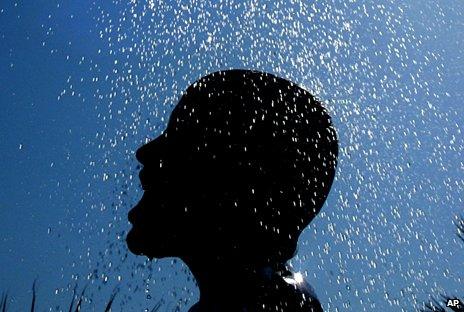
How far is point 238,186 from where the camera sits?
2574 mm

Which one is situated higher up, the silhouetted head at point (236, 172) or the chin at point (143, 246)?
the silhouetted head at point (236, 172)

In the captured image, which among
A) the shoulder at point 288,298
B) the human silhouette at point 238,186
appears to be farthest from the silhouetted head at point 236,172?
the shoulder at point 288,298

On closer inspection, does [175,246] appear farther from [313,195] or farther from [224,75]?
[224,75]

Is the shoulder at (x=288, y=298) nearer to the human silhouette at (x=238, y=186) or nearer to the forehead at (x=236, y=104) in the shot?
the human silhouette at (x=238, y=186)

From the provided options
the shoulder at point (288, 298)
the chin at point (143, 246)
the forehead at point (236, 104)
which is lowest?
the shoulder at point (288, 298)

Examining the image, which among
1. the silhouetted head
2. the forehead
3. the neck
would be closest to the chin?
the silhouetted head

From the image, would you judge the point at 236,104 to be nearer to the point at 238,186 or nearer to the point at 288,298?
the point at 238,186

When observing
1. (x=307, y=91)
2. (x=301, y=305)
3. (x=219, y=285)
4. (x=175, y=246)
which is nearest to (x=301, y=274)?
(x=301, y=305)

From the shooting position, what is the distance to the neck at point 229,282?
2494 millimetres

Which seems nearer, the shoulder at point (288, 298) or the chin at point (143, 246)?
the shoulder at point (288, 298)

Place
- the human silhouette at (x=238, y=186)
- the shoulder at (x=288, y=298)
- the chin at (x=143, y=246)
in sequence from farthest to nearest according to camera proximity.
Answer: the chin at (x=143, y=246) → the human silhouette at (x=238, y=186) → the shoulder at (x=288, y=298)

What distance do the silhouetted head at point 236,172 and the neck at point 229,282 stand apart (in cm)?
5

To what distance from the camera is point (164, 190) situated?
9.12 ft

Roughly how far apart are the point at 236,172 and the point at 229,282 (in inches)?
20.9
